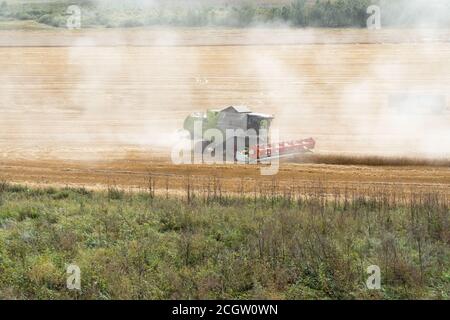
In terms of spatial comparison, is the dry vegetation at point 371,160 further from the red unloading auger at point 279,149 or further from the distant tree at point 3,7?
the distant tree at point 3,7

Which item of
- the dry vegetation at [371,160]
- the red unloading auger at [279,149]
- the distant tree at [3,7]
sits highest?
the distant tree at [3,7]

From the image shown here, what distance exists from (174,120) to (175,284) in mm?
19563

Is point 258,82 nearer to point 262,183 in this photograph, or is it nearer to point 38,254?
point 262,183

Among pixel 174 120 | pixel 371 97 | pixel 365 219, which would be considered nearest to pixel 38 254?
pixel 365 219

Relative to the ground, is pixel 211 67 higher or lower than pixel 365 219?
higher

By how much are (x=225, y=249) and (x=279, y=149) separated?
1156 centimetres

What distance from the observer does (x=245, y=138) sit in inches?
894

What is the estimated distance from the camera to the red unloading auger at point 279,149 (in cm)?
2169

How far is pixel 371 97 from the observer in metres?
29.9

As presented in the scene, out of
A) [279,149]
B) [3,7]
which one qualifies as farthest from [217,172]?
[3,7]

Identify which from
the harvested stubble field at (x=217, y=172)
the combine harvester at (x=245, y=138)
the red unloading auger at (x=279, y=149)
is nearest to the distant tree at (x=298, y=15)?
the harvested stubble field at (x=217, y=172)

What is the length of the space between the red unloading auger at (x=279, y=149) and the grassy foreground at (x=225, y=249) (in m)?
7.14
